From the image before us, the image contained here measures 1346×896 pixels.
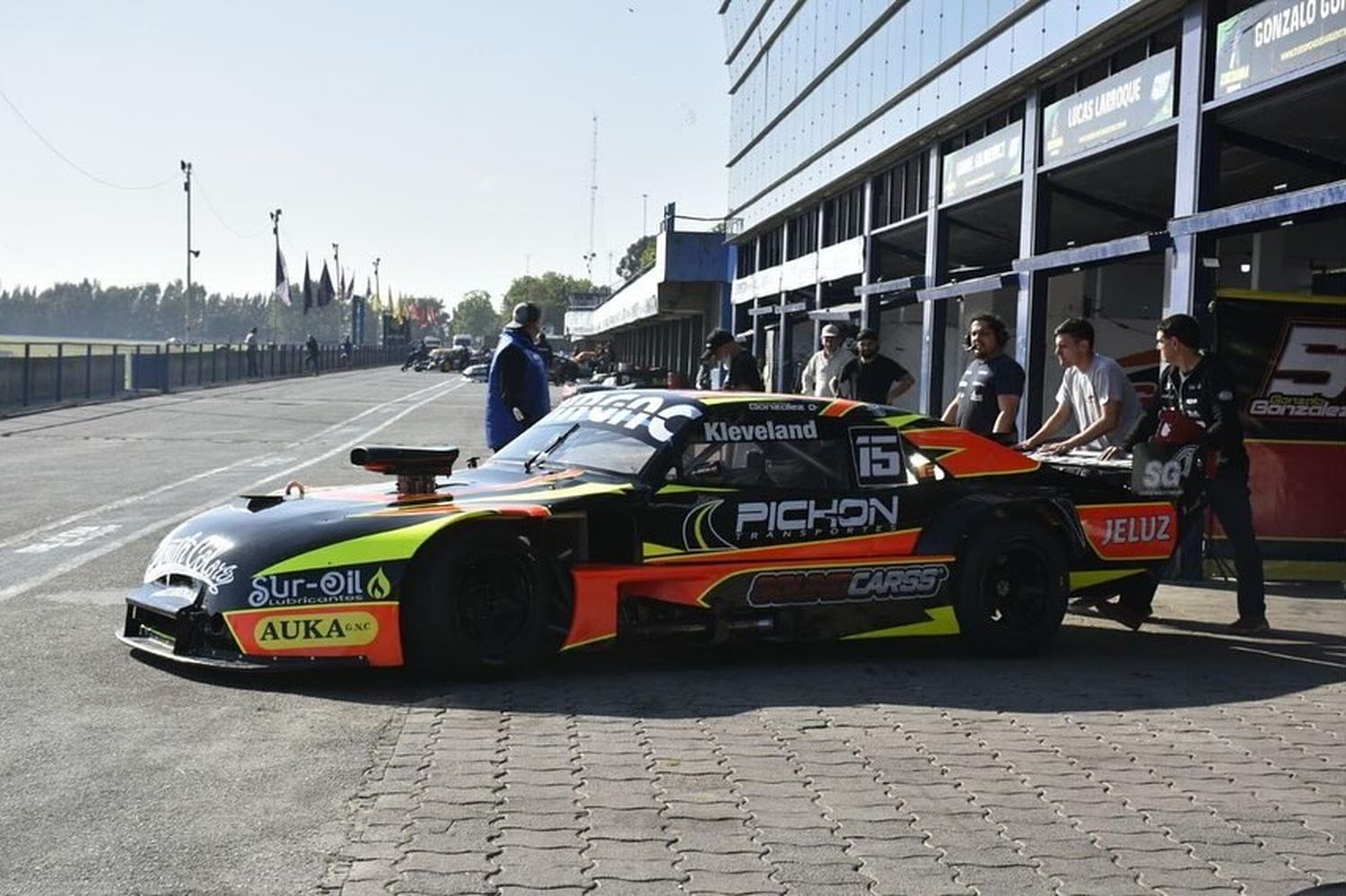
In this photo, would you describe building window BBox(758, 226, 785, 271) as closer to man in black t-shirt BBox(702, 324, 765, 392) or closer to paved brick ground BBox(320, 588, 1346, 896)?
man in black t-shirt BBox(702, 324, 765, 392)

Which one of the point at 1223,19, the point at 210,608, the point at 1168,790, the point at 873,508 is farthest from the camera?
the point at 1223,19

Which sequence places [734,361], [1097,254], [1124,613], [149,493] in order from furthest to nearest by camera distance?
[149,493], [1097,254], [734,361], [1124,613]

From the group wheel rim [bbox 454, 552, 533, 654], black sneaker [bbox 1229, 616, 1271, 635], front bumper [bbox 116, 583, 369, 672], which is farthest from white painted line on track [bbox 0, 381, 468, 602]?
black sneaker [bbox 1229, 616, 1271, 635]

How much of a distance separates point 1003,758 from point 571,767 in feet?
5.10

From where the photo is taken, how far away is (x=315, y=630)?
6559 millimetres

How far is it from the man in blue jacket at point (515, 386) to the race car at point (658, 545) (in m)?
2.37

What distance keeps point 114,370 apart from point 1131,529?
117 ft

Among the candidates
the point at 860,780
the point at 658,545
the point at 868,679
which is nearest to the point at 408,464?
the point at 658,545

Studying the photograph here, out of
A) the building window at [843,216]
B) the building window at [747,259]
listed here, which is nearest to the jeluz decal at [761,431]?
the building window at [843,216]

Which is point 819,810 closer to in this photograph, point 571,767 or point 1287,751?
point 571,767

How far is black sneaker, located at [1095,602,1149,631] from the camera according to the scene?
865cm

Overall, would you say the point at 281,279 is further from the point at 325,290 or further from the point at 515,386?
the point at 515,386

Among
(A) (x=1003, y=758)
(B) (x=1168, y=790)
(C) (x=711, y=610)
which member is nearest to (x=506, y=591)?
(C) (x=711, y=610)

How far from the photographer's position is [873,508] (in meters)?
7.79
